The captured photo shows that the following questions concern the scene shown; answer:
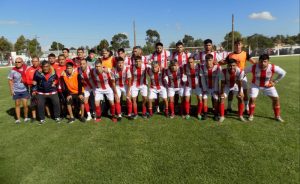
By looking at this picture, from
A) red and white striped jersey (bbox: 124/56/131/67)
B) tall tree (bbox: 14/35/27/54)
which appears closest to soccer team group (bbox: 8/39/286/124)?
red and white striped jersey (bbox: 124/56/131/67)

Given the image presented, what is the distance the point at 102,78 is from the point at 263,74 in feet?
13.9

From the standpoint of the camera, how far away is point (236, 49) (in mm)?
6793

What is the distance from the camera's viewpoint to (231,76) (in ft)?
21.5

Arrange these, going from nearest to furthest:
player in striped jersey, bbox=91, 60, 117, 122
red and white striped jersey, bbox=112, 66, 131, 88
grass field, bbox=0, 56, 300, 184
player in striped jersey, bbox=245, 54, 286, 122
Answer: grass field, bbox=0, 56, 300, 184 < player in striped jersey, bbox=245, 54, 286, 122 < player in striped jersey, bbox=91, 60, 117, 122 < red and white striped jersey, bbox=112, 66, 131, 88

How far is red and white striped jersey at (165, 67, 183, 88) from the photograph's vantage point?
22.9 feet

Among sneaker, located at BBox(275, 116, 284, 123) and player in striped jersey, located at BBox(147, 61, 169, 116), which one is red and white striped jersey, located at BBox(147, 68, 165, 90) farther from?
sneaker, located at BBox(275, 116, 284, 123)

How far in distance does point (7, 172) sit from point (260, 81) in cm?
607

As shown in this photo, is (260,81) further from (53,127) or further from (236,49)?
(53,127)

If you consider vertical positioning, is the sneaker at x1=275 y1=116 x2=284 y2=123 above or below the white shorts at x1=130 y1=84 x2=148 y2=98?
below

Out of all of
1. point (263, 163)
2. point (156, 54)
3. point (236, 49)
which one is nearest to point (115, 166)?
point (263, 163)

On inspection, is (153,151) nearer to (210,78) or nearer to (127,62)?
(210,78)

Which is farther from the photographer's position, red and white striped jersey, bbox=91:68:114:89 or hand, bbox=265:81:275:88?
red and white striped jersey, bbox=91:68:114:89

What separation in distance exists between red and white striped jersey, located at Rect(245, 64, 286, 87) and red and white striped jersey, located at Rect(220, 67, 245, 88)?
1.07 feet

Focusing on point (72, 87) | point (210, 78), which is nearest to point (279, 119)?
point (210, 78)
